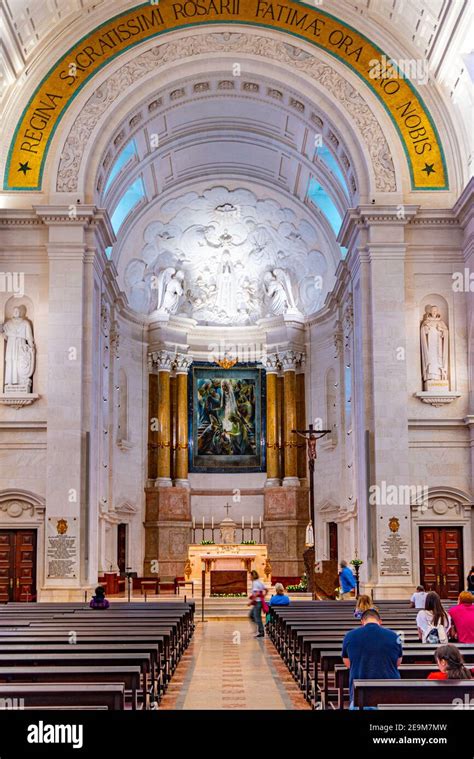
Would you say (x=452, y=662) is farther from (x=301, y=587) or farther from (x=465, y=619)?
(x=301, y=587)

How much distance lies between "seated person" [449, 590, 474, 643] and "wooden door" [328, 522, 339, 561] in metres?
21.0

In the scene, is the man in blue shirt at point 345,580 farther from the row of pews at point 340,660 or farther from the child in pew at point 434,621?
the child in pew at point 434,621

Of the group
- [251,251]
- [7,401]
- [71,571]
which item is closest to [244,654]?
[71,571]

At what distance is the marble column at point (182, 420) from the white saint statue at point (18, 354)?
10.7 meters

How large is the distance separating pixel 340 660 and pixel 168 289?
26289 mm

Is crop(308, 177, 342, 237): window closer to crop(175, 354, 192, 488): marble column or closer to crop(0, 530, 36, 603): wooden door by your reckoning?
crop(175, 354, 192, 488): marble column

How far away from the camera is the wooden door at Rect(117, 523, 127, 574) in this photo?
31.7 m

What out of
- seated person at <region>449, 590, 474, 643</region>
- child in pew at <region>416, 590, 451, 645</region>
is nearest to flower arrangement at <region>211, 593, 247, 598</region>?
seated person at <region>449, 590, 474, 643</region>

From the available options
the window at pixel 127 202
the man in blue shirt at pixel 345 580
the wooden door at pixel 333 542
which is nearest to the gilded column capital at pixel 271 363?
the wooden door at pixel 333 542

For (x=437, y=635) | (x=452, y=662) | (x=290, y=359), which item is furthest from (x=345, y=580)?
(x=290, y=359)

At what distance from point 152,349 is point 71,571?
1275cm

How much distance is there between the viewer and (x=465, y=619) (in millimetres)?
10836

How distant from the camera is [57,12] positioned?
2548cm
